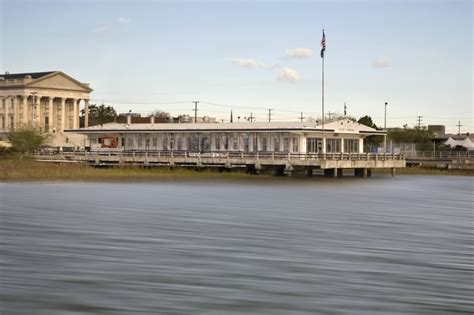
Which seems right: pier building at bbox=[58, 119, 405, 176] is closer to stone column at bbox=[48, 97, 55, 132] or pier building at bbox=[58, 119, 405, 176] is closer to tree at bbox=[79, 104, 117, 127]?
Result: stone column at bbox=[48, 97, 55, 132]

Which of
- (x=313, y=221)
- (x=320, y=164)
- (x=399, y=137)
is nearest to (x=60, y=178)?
(x=320, y=164)

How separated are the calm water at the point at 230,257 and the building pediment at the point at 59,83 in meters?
98.2

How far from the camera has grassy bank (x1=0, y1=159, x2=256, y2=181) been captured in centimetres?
6388

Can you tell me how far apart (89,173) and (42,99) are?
250 ft

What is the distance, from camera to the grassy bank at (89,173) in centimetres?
6388


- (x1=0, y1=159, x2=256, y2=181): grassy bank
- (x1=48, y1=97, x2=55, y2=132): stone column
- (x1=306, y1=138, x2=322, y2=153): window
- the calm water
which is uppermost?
(x1=48, y1=97, x2=55, y2=132): stone column

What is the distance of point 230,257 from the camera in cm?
2425

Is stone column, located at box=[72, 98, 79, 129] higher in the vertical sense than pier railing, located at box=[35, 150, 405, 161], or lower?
higher

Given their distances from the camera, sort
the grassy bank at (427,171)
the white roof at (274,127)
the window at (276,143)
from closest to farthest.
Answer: the white roof at (274,127)
the window at (276,143)
the grassy bank at (427,171)

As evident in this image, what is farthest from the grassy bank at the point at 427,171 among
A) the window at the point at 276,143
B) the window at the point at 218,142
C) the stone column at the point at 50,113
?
the stone column at the point at 50,113

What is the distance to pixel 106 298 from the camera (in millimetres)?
18609

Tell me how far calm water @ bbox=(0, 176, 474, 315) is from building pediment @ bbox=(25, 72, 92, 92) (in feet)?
322

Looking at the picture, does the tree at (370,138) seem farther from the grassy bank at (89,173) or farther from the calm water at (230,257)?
the calm water at (230,257)

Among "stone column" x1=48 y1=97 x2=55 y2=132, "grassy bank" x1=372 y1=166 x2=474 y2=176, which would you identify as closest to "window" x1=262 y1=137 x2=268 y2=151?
"grassy bank" x1=372 y1=166 x2=474 y2=176
